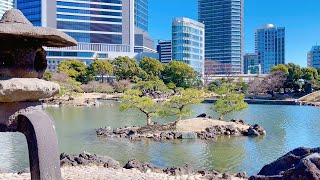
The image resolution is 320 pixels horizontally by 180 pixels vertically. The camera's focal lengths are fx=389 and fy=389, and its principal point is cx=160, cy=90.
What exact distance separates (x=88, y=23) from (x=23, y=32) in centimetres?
7891

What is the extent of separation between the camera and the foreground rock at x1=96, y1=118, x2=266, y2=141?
19.5m

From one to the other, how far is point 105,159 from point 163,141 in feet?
22.9

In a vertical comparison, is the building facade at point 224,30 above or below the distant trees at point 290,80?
above

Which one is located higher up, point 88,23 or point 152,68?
point 88,23

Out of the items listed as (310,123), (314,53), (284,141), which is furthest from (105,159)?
(314,53)

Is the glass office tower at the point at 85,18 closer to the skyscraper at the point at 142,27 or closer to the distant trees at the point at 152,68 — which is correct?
the skyscraper at the point at 142,27

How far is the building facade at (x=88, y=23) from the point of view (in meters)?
78.7

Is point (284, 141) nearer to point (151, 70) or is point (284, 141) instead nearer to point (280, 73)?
point (280, 73)

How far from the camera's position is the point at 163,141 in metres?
18.6

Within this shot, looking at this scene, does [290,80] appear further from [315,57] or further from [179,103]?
[315,57]

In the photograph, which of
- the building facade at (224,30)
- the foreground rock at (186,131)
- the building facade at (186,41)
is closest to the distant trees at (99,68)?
the foreground rock at (186,131)

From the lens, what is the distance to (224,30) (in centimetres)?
12412

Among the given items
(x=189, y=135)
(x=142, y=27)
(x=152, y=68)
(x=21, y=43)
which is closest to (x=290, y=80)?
(x=152, y=68)

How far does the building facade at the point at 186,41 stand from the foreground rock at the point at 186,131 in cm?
7036
